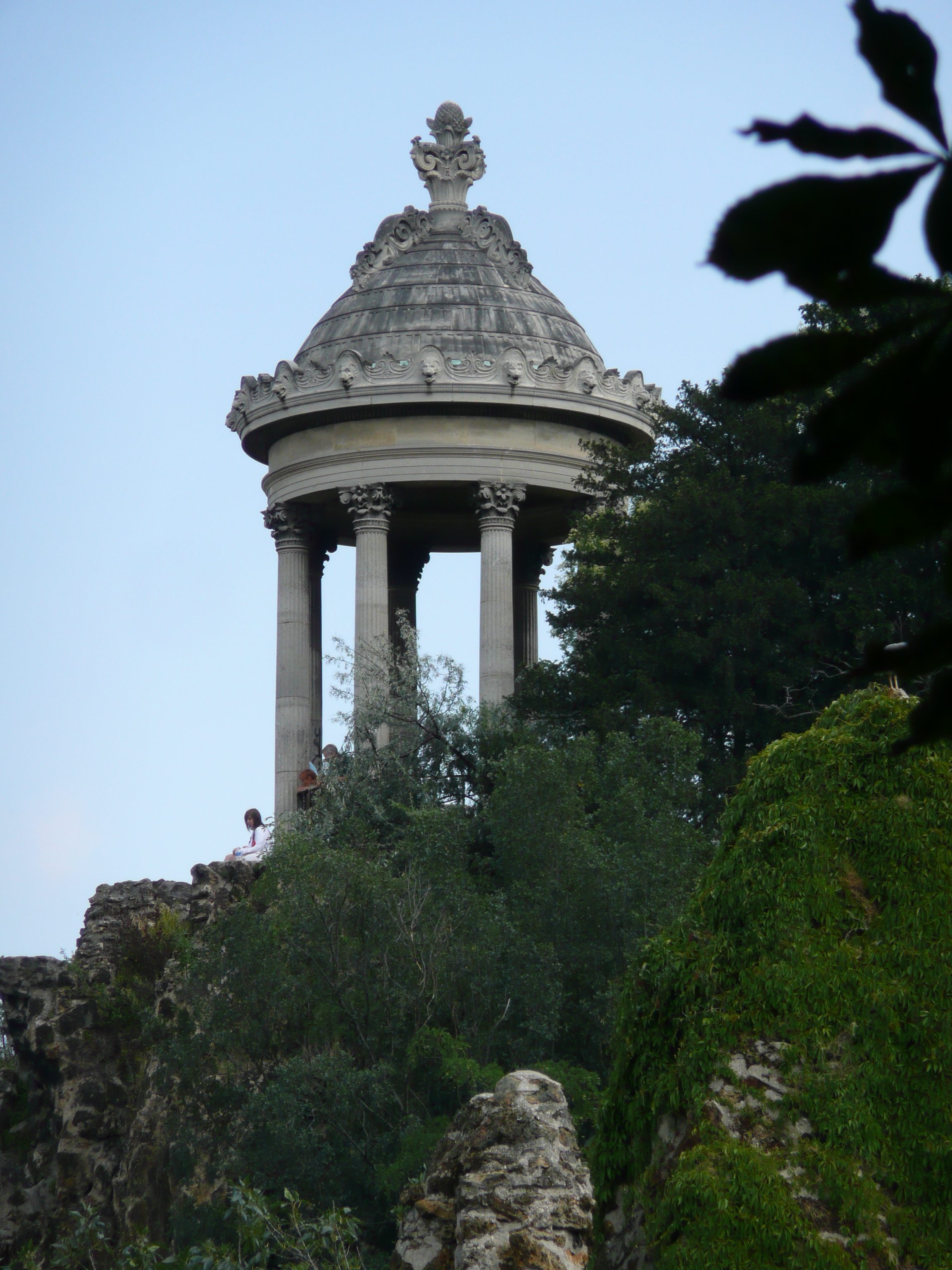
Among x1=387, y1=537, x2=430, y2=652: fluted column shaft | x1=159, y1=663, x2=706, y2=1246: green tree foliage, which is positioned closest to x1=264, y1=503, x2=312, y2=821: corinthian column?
x1=387, y1=537, x2=430, y2=652: fluted column shaft

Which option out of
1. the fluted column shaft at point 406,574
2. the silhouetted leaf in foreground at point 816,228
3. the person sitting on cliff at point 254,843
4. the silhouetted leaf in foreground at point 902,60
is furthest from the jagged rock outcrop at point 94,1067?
the silhouetted leaf in foreground at point 902,60

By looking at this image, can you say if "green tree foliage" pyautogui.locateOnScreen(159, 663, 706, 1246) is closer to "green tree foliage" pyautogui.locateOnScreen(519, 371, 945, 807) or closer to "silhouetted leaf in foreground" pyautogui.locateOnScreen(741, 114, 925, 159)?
"green tree foliage" pyautogui.locateOnScreen(519, 371, 945, 807)

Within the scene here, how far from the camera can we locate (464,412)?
188ft

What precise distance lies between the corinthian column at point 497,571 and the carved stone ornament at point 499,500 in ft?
0.04

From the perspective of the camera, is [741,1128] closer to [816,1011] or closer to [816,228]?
[816,1011]

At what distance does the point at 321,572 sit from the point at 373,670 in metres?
16.7

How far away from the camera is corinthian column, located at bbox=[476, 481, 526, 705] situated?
56.5m

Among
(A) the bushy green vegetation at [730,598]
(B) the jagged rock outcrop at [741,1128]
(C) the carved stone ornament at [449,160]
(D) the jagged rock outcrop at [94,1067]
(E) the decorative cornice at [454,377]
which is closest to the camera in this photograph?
(B) the jagged rock outcrop at [741,1128]

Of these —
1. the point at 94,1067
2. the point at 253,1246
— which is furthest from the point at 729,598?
the point at 253,1246

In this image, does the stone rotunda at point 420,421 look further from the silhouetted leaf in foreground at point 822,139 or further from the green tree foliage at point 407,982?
the silhouetted leaf in foreground at point 822,139

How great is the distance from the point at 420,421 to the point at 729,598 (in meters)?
18.2

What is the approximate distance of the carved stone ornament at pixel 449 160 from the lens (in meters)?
63.7

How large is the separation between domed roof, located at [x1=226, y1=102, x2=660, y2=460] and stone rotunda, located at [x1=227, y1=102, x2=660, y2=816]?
0.20 feet

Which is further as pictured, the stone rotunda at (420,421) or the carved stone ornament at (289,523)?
the carved stone ornament at (289,523)
